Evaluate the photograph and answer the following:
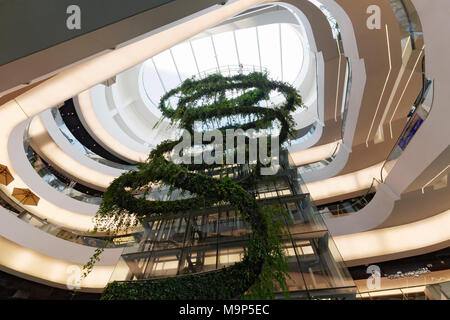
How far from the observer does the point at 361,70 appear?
5.72m

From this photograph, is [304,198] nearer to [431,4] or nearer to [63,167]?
[431,4]

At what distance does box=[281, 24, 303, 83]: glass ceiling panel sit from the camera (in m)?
14.4

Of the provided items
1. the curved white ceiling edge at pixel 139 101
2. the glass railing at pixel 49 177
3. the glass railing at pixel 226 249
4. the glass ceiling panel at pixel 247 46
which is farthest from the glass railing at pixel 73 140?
the glass ceiling panel at pixel 247 46

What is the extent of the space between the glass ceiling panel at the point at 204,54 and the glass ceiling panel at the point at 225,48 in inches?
17.9

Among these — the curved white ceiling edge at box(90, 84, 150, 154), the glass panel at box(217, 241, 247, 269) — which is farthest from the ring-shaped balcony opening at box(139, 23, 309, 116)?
the glass panel at box(217, 241, 247, 269)

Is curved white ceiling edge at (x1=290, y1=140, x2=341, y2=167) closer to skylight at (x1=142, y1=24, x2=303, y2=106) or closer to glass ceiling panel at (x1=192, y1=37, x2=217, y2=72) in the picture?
skylight at (x1=142, y1=24, x2=303, y2=106)

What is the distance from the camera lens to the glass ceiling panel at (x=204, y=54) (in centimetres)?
1541

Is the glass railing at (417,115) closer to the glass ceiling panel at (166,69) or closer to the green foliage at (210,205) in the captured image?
the green foliage at (210,205)

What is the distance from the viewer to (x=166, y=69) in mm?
16922

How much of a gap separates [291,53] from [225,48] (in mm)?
4890

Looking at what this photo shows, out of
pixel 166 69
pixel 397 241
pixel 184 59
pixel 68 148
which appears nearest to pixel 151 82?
pixel 166 69

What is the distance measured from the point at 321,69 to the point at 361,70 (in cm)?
217

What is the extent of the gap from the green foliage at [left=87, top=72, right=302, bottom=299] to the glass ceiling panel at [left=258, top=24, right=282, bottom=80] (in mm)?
9463
